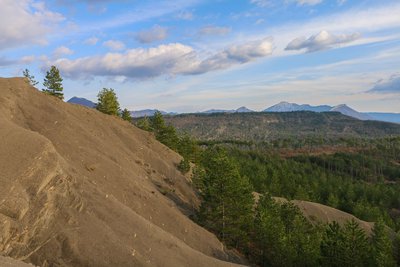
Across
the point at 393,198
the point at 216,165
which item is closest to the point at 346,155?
the point at 393,198

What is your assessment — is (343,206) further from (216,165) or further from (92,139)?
(92,139)

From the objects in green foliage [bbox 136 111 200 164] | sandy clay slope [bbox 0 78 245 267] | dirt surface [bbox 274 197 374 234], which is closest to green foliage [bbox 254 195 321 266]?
sandy clay slope [bbox 0 78 245 267]

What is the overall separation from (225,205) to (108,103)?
40.8 metres

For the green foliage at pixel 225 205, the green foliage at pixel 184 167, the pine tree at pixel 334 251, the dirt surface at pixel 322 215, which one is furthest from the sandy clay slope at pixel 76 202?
the dirt surface at pixel 322 215

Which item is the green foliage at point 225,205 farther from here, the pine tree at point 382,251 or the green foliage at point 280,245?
the pine tree at point 382,251

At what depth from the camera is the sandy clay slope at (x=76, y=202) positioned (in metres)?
26.8

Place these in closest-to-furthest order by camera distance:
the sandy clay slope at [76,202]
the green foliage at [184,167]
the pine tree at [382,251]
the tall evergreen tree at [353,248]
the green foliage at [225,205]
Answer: the sandy clay slope at [76,202], the tall evergreen tree at [353,248], the pine tree at [382,251], the green foliage at [225,205], the green foliage at [184,167]

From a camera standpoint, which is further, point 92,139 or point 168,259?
point 92,139

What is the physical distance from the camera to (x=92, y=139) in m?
52.8

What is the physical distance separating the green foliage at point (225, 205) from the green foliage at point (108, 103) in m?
36.7

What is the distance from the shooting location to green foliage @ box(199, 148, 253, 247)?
47.9m

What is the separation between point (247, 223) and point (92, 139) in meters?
24.3

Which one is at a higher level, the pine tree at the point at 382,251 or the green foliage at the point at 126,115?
the green foliage at the point at 126,115

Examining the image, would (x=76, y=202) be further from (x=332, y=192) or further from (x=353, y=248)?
(x=332, y=192)
